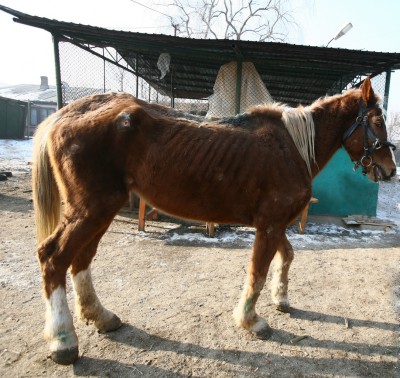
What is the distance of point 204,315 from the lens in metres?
2.96

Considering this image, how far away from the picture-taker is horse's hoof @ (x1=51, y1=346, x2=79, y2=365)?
7.20 feet

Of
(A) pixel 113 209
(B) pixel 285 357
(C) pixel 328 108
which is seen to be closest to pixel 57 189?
(A) pixel 113 209

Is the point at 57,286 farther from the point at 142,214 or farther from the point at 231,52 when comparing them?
the point at 231,52

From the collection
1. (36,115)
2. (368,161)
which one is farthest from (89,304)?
(36,115)

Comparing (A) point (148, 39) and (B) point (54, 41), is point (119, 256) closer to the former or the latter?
(A) point (148, 39)

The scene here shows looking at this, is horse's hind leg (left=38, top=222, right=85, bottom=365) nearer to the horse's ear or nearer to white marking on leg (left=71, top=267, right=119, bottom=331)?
white marking on leg (left=71, top=267, right=119, bottom=331)

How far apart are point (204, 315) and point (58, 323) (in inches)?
53.4

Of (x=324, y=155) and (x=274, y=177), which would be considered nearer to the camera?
(x=274, y=177)

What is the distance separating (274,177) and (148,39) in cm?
494

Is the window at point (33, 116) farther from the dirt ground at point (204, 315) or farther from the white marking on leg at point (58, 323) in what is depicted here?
the white marking on leg at point (58, 323)

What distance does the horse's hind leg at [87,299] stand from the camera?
2.61m

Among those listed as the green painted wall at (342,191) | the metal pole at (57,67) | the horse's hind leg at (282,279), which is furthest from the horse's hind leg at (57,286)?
the green painted wall at (342,191)

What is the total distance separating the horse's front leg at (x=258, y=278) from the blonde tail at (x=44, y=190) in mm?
1792

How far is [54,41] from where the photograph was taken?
241 inches
